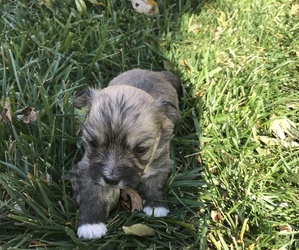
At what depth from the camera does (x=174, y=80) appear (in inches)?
174

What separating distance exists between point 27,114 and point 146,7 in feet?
7.55

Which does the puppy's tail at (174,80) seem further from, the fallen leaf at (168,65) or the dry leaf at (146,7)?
the dry leaf at (146,7)

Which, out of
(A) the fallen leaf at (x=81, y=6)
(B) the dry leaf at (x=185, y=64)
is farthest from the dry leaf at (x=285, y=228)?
(A) the fallen leaf at (x=81, y=6)

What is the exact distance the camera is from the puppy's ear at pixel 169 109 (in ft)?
10.9

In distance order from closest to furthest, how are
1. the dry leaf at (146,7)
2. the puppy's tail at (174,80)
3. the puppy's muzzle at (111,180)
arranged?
the puppy's muzzle at (111,180) → the puppy's tail at (174,80) → the dry leaf at (146,7)

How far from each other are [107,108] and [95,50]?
1879mm

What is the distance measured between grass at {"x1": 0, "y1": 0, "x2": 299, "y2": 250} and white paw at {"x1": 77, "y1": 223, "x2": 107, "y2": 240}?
62mm

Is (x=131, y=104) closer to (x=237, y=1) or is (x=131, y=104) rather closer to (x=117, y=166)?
(x=117, y=166)

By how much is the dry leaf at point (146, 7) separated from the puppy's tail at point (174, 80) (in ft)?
3.98

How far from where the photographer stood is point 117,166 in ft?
9.65

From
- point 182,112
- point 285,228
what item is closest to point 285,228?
point 285,228

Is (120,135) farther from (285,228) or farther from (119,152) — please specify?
(285,228)

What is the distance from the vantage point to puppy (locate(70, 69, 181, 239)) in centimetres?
296

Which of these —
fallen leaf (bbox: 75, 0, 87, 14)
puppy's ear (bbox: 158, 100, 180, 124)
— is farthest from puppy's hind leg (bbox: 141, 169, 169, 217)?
fallen leaf (bbox: 75, 0, 87, 14)
